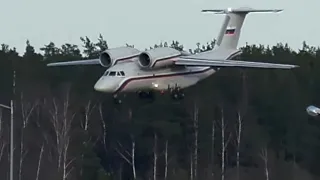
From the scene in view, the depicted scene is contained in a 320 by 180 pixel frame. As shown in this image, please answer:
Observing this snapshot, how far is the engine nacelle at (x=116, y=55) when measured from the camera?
55.9m

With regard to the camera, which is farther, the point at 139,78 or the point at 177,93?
the point at 177,93

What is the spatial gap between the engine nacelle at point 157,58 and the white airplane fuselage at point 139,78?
35 centimetres

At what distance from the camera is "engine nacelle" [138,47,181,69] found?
2172 inches

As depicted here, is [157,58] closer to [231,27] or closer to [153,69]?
[153,69]

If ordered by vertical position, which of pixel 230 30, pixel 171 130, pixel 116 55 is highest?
pixel 230 30

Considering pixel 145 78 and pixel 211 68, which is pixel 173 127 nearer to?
pixel 211 68

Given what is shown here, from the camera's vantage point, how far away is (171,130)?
69000 millimetres

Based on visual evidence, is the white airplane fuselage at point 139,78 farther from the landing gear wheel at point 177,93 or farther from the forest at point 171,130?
the forest at point 171,130

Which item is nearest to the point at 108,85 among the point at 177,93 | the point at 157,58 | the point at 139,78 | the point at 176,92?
the point at 139,78

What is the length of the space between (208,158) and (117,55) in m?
14.2

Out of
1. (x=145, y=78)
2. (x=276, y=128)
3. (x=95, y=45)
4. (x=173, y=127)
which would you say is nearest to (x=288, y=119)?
(x=276, y=128)

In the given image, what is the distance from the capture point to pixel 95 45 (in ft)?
296

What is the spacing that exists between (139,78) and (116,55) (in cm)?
140

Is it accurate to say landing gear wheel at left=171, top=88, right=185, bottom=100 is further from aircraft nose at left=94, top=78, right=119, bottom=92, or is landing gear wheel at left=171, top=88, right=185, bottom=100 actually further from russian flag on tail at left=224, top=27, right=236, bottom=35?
→ russian flag on tail at left=224, top=27, right=236, bottom=35
